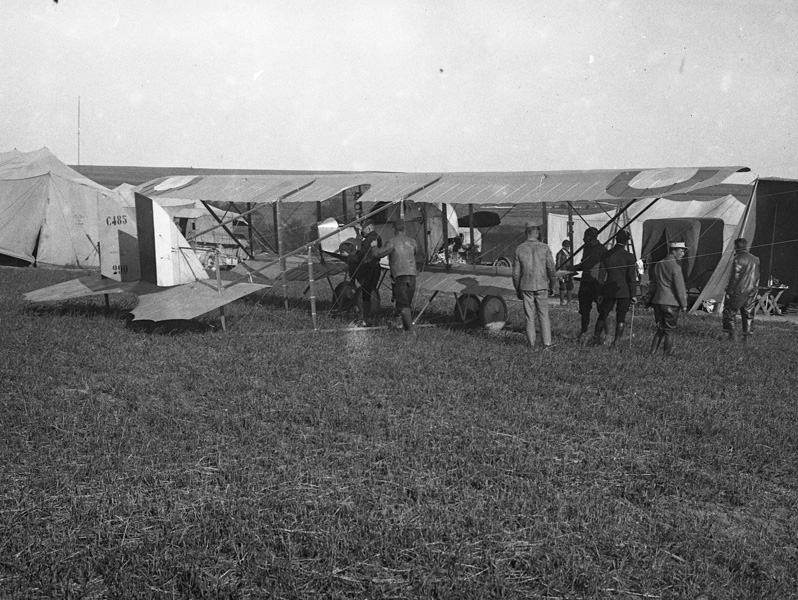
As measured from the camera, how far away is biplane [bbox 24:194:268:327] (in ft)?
38.5

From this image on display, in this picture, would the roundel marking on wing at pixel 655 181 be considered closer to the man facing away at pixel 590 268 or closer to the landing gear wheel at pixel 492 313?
the man facing away at pixel 590 268

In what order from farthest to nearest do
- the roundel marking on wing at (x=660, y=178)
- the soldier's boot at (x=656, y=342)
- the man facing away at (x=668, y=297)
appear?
1. the roundel marking on wing at (x=660, y=178)
2. the soldier's boot at (x=656, y=342)
3. the man facing away at (x=668, y=297)

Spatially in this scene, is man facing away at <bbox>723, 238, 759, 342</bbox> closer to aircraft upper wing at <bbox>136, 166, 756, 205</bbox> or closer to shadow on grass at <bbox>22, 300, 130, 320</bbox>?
aircraft upper wing at <bbox>136, 166, 756, 205</bbox>

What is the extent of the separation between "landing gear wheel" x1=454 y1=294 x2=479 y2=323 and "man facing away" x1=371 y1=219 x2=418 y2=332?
1497 mm

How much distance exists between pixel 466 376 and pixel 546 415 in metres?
1.79

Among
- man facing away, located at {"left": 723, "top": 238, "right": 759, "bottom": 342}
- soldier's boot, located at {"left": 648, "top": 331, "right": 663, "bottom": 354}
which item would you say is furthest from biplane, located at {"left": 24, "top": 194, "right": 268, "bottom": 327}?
man facing away, located at {"left": 723, "top": 238, "right": 759, "bottom": 342}

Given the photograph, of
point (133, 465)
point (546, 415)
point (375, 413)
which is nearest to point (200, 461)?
point (133, 465)

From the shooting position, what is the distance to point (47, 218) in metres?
27.1

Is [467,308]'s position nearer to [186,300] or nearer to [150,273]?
[186,300]

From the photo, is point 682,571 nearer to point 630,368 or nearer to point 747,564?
point 747,564

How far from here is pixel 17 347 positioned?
32.8 ft

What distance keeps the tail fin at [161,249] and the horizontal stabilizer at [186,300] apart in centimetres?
28

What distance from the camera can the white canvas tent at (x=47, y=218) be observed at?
26938mm

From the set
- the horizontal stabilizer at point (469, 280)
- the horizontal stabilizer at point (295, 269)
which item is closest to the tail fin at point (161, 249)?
the horizontal stabilizer at point (295, 269)
